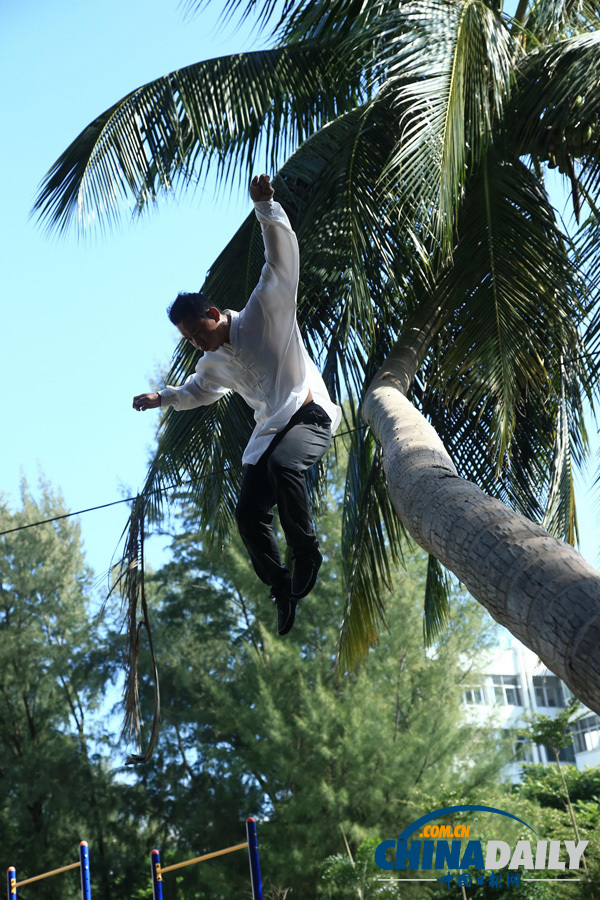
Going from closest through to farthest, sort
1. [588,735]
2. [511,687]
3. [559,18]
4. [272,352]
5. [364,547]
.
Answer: [272,352] → [364,547] → [559,18] → [588,735] → [511,687]

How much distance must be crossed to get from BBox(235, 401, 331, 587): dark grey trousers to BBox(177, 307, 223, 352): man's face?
0.39 metres

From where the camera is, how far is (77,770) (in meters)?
19.4

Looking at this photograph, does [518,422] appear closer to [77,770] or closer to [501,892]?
[501,892]

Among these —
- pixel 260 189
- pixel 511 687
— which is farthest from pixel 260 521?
pixel 511 687

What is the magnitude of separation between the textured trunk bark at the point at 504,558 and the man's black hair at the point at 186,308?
85cm

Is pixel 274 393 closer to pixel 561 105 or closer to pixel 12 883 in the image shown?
pixel 561 105

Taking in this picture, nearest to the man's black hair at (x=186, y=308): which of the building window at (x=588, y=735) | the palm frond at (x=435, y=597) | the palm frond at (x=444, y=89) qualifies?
the palm frond at (x=444, y=89)

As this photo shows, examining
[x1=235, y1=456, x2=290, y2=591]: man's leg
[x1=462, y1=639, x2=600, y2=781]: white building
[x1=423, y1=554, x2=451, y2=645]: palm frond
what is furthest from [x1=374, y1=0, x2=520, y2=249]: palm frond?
[x1=462, y1=639, x2=600, y2=781]: white building

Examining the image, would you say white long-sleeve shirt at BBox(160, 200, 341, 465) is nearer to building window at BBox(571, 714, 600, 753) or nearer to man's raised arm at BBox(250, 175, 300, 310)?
man's raised arm at BBox(250, 175, 300, 310)

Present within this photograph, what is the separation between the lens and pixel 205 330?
10.9 ft

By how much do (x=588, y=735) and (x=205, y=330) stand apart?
115 ft

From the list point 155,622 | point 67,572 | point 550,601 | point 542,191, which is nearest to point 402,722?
point 155,622

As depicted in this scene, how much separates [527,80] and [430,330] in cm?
169

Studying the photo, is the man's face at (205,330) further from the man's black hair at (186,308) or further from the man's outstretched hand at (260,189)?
the man's outstretched hand at (260,189)
